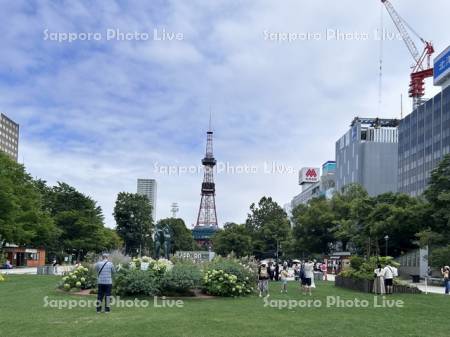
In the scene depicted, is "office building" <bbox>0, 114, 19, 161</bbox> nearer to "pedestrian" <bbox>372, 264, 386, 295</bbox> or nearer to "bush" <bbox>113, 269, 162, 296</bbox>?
"pedestrian" <bbox>372, 264, 386, 295</bbox>

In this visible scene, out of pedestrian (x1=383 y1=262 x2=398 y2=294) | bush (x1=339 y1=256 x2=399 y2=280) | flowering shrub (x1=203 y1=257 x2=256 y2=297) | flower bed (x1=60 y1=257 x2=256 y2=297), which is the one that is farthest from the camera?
bush (x1=339 y1=256 x2=399 y2=280)

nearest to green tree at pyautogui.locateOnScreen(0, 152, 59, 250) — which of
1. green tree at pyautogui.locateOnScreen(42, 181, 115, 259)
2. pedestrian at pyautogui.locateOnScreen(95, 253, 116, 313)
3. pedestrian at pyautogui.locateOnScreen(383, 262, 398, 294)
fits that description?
green tree at pyautogui.locateOnScreen(42, 181, 115, 259)

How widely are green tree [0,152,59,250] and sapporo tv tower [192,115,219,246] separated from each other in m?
74.3

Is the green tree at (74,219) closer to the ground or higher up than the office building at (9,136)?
closer to the ground

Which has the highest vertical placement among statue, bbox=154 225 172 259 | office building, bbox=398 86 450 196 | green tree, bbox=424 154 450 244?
office building, bbox=398 86 450 196

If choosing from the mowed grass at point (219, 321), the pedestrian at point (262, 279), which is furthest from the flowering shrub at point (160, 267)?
the pedestrian at point (262, 279)

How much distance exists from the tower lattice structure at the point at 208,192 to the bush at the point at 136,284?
117522 mm

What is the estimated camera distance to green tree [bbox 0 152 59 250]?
166 ft

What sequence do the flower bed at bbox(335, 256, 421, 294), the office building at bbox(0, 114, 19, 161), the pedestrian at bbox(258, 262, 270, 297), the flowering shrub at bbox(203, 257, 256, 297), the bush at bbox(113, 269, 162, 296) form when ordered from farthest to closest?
the office building at bbox(0, 114, 19, 161)
the flower bed at bbox(335, 256, 421, 294)
the pedestrian at bbox(258, 262, 270, 297)
the flowering shrub at bbox(203, 257, 256, 297)
the bush at bbox(113, 269, 162, 296)

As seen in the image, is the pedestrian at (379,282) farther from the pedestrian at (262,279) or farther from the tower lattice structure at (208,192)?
the tower lattice structure at (208,192)

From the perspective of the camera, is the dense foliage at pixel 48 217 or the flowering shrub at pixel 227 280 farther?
the dense foliage at pixel 48 217

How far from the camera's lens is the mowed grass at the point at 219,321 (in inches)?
500

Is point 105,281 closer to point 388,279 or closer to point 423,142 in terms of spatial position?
point 388,279

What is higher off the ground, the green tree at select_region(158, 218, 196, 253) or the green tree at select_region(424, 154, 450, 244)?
the green tree at select_region(424, 154, 450, 244)
